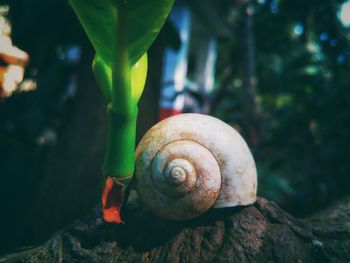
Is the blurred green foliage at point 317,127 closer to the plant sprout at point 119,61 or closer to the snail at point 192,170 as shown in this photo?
the snail at point 192,170

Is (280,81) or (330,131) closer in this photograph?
(330,131)

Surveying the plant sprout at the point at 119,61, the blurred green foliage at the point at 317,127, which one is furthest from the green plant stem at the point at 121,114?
the blurred green foliage at the point at 317,127

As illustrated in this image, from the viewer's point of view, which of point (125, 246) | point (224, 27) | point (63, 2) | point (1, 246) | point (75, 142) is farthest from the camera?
point (224, 27)

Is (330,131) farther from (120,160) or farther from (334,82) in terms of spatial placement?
(120,160)

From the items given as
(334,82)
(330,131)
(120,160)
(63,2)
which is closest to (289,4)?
(334,82)

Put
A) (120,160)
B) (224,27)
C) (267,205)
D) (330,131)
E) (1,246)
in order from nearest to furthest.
Answer: (120,160) < (267,205) < (1,246) < (330,131) < (224,27)

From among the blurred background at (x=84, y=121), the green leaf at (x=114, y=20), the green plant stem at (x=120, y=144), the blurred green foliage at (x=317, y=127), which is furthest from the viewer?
the blurred green foliage at (x=317, y=127)

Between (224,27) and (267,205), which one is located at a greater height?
(224,27)

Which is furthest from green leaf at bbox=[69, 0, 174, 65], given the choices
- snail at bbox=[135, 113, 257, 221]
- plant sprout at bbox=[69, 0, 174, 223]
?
snail at bbox=[135, 113, 257, 221]
